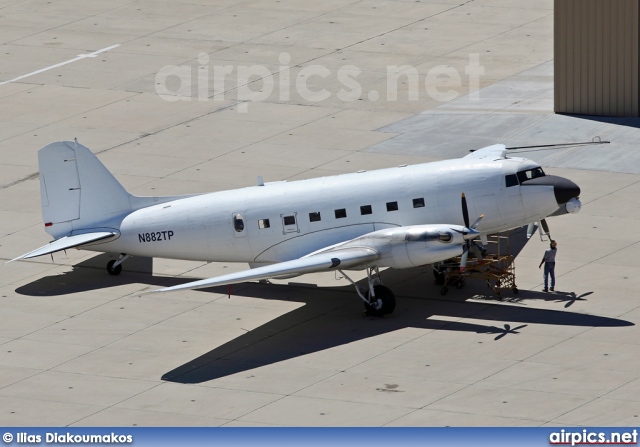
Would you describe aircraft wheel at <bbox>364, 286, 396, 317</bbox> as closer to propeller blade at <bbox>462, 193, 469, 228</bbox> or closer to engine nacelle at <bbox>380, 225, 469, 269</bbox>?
engine nacelle at <bbox>380, 225, 469, 269</bbox>

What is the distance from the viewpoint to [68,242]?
137 ft

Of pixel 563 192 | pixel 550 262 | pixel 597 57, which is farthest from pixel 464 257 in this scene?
pixel 597 57

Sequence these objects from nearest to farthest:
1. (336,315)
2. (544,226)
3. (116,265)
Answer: (336,315) → (544,226) → (116,265)

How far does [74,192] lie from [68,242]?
162 cm

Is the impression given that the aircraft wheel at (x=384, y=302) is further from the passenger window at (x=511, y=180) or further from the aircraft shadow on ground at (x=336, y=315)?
the passenger window at (x=511, y=180)

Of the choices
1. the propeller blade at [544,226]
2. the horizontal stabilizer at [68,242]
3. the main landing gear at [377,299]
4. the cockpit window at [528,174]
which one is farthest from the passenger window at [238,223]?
the propeller blade at [544,226]

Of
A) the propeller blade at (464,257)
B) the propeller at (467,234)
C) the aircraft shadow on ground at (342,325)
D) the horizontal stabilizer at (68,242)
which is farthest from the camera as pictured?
the horizontal stabilizer at (68,242)

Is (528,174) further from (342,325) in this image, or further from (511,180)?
(342,325)

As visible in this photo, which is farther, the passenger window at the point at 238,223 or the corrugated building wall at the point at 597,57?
the corrugated building wall at the point at 597,57

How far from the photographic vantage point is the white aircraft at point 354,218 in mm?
38844

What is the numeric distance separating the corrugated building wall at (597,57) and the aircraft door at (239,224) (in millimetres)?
18807

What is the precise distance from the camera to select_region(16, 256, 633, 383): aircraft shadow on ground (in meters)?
37.2

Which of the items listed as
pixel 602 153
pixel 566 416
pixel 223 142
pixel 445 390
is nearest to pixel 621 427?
pixel 566 416

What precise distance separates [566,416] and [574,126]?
903 inches
